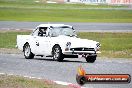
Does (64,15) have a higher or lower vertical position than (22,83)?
lower

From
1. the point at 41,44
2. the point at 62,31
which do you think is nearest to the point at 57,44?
the point at 62,31

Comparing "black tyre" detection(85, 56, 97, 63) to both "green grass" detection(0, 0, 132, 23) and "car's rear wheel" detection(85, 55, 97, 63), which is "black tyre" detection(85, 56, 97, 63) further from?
"green grass" detection(0, 0, 132, 23)

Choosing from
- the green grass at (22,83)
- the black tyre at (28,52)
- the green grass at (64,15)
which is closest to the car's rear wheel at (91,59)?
the black tyre at (28,52)

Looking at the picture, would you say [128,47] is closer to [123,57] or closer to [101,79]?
[123,57]

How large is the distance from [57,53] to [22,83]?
368 inches

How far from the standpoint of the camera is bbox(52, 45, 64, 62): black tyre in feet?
77.4

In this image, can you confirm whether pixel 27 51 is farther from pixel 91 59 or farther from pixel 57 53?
pixel 91 59

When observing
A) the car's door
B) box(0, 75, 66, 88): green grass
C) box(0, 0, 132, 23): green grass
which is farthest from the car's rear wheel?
box(0, 0, 132, 23): green grass

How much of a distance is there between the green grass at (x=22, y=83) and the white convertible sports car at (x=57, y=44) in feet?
25.7

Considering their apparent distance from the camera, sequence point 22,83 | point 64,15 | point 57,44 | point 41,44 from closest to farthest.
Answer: point 22,83 → point 57,44 → point 41,44 → point 64,15

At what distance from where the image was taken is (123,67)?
20.4 metres

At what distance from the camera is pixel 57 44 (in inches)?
942

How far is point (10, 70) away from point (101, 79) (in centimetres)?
881

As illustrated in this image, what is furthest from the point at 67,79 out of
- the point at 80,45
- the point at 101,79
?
the point at 80,45
